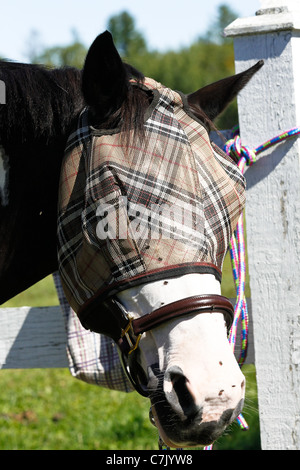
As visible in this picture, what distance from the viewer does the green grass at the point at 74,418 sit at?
4414mm

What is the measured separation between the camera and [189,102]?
2.03m

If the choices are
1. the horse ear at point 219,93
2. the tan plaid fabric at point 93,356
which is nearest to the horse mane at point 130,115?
the horse ear at point 219,93

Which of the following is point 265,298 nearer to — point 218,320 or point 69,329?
point 218,320

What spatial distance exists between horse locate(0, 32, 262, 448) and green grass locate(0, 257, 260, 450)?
203 cm

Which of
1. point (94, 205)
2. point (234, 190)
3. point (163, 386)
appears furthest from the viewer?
point (234, 190)

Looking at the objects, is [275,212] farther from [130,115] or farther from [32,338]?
[32,338]

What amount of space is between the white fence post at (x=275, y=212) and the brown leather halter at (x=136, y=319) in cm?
44

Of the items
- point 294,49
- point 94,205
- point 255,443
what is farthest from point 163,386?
point 255,443

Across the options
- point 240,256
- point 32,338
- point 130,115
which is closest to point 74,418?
point 32,338

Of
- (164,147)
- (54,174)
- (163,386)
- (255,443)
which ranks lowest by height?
(255,443)

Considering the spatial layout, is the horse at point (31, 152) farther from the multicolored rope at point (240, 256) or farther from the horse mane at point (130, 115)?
the multicolored rope at point (240, 256)

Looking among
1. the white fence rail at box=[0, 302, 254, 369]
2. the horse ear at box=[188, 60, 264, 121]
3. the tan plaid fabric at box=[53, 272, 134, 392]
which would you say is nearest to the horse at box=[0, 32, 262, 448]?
the horse ear at box=[188, 60, 264, 121]

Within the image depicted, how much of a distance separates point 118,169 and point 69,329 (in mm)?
945

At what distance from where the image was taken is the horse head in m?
1.57
